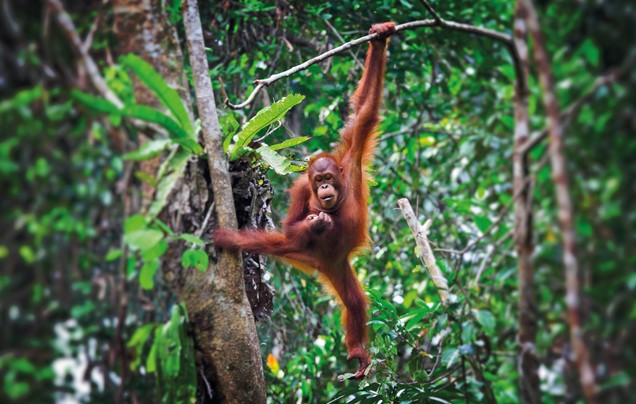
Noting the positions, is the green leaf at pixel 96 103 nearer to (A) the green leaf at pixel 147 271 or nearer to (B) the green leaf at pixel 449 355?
(A) the green leaf at pixel 147 271

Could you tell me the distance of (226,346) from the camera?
121 inches

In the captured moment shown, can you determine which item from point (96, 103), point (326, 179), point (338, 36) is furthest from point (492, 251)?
point (96, 103)

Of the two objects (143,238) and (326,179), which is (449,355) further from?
(143,238)

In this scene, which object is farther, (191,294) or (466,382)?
(466,382)

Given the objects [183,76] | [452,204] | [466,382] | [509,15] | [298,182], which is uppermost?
[509,15]

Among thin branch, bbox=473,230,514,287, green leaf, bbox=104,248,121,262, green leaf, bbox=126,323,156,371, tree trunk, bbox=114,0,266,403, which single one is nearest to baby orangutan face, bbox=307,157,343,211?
thin branch, bbox=473,230,514,287

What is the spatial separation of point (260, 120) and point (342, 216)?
1.35 meters

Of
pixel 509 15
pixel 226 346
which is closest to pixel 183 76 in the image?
pixel 226 346

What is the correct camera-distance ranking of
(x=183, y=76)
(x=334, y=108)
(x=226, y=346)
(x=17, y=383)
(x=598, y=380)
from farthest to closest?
(x=334, y=108) < (x=183, y=76) < (x=226, y=346) < (x=598, y=380) < (x=17, y=383)

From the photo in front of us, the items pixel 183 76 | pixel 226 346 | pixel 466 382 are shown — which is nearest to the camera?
pixel 226 346

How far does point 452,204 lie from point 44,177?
303 centimetres

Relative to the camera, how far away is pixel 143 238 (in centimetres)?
266

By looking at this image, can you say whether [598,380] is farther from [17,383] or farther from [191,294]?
[17,383]

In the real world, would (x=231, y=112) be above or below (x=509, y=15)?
below
